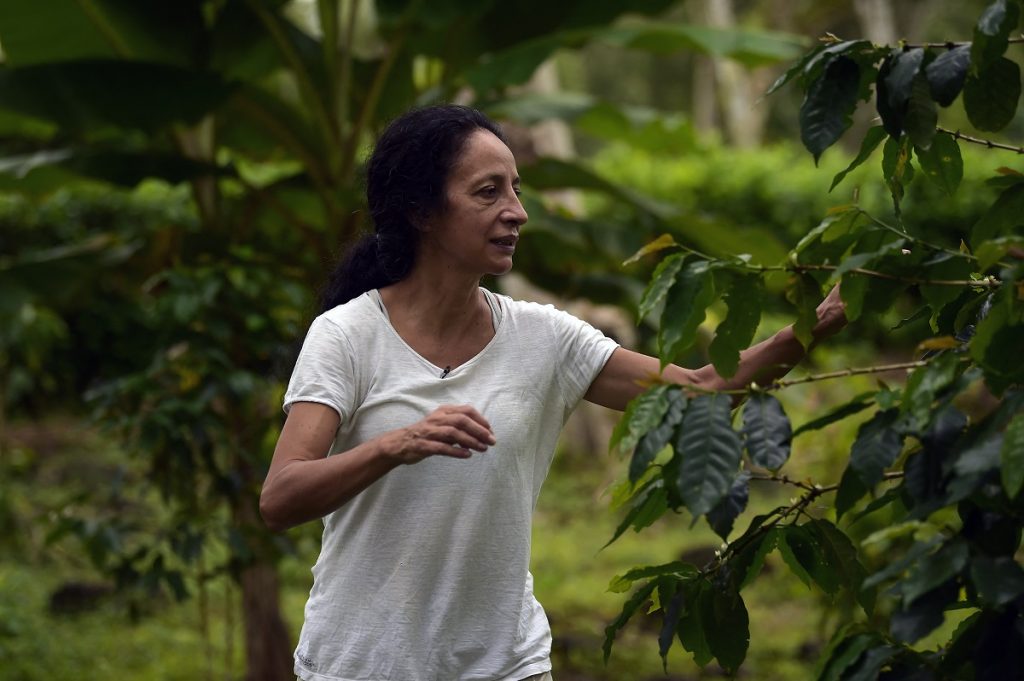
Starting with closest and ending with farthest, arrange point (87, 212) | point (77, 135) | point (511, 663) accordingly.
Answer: point (511, 663) < point (77, 135) < point (87, 212)

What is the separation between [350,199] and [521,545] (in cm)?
275

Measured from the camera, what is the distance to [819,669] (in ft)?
6.02

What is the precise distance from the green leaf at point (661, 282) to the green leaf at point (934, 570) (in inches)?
19.2

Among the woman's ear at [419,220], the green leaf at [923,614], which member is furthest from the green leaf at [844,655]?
the woman's ear at [419,220]

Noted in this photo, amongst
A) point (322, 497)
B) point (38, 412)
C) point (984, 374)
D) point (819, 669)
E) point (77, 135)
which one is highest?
point (77, 135)

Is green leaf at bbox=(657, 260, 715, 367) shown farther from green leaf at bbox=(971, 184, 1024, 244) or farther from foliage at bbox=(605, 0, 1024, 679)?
green leaf at bbox=(971, 184, 1024, 244)

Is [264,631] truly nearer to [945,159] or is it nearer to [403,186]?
[403,186]

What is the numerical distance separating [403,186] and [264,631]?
142 inches

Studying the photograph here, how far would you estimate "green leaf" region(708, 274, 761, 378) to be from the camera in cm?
193

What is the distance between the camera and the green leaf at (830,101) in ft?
6.13

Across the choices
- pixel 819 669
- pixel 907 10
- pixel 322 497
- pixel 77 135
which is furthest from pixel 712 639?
pixel 907 10

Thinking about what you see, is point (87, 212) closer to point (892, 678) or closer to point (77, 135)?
point (77, 135)

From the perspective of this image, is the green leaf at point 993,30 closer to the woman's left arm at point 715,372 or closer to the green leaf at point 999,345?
the green leaf at point 999,345

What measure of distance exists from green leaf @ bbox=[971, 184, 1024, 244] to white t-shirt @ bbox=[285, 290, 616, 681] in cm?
84
